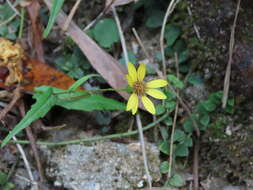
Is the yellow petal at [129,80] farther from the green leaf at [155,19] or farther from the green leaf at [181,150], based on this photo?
the green leaf at [155,19]

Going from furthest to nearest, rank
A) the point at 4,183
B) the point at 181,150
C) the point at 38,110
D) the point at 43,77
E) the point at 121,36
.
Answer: the point at 121,36 → the point at 43,77 → the point at 181,150 → the point at 4,183 → the point at 38,110

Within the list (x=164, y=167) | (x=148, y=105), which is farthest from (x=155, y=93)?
(x=164, y=167)

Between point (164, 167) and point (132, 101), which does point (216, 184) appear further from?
point (132, 101)

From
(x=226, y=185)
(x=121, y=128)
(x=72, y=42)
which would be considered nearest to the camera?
(x=226, y=185)

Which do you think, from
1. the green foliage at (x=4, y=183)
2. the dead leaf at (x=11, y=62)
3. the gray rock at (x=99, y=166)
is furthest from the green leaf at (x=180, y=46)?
the green foliage at (x=4, y=183)

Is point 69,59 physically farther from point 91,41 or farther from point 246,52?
point 246,52

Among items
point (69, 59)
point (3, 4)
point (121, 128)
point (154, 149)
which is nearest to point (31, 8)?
point (3, 4)
